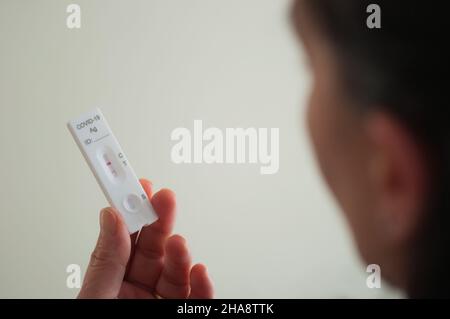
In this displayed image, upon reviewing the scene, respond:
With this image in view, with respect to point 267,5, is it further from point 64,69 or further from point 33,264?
point 33,264

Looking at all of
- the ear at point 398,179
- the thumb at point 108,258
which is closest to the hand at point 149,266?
the thumb at point 108,258

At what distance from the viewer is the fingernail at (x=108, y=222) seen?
0.64m

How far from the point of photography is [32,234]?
3.52 ft

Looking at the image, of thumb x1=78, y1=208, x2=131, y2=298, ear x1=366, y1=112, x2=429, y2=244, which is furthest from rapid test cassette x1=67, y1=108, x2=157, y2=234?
ear x1=366, y1=112, x2=429, y2=244

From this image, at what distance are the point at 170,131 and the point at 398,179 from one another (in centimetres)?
55

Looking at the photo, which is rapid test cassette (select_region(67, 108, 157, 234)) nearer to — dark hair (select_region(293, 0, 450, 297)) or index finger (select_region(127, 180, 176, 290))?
index finger (select_region(127, 180, 176, 290))

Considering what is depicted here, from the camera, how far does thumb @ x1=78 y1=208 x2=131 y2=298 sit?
2.10 ft

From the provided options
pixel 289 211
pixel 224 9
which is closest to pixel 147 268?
pixel 289 211

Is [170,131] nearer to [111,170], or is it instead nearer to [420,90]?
[111,170]

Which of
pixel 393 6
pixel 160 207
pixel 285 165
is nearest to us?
pixel 160 207

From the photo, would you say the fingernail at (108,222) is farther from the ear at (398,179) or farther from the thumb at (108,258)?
the ear at (398,179)

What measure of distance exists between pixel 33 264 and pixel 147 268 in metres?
0.46

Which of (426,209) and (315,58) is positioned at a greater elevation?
(315,58)
